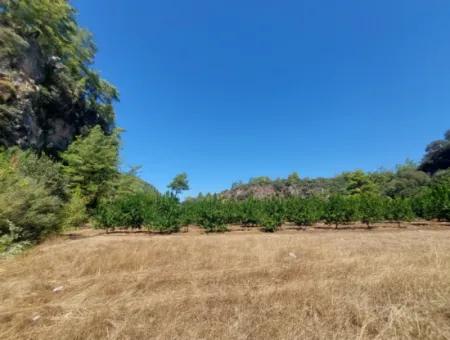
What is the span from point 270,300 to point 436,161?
57.8m

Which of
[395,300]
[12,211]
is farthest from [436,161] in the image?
[12,211]

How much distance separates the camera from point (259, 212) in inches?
628

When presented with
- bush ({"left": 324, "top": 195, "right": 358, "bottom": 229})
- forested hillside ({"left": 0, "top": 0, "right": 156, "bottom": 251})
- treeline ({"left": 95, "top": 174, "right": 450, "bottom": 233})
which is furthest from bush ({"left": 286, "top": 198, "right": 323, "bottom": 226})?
forested hillside ({"left": 0, "top": 0, "right": 156, "bottom": 251})

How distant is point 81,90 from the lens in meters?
22.7

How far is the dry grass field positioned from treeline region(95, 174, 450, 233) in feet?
31.2

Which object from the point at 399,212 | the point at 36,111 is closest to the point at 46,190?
the point at 36,111

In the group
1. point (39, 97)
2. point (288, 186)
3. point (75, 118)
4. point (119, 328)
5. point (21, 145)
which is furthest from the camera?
point (288, 186)

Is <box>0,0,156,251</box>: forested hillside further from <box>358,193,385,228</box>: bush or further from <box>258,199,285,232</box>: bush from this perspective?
<box>358,193,385,228</box>: bush

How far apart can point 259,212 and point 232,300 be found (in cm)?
1368

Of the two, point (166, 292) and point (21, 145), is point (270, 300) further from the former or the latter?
point (21, 145)

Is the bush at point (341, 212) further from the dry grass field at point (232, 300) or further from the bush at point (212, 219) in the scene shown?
the dry grass field at point (232, 300)

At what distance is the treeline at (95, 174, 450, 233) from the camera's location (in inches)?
535

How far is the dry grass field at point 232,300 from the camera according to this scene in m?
1.94

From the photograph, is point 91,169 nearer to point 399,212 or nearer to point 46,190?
point 46,190
